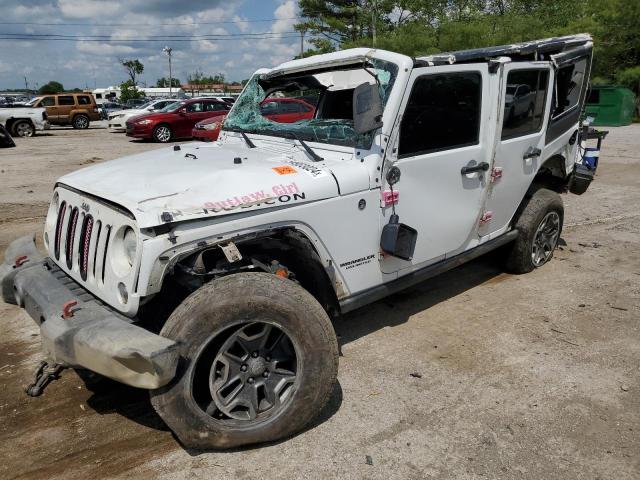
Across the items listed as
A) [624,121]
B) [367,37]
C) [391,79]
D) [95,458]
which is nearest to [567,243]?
[391,79]

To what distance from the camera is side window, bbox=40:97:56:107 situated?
2578 cm

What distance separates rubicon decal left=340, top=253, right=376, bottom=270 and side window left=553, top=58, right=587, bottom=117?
271 centimetres

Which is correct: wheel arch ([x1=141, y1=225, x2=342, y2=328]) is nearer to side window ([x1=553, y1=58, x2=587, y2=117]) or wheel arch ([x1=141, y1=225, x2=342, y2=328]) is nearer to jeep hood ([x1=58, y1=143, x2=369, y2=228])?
jeep hood ([x1=58, y1=143, x2=369, y2=228])

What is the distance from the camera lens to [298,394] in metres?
2.71

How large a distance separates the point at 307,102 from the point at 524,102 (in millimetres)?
1850

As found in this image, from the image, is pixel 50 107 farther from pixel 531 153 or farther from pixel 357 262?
pixel 357 262

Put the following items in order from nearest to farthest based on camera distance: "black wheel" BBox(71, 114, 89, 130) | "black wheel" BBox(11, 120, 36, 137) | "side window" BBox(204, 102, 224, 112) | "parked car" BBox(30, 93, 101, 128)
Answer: "side window" BBox(204, 102, 224, 112) < "black wheel" BBox(11, 120, 36, 137) < "parked car" BBox(30, 93, 101, 128) < "black wheel" BBox(71, 114, 89, 130)

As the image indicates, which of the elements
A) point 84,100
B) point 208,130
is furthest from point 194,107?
point 84,100

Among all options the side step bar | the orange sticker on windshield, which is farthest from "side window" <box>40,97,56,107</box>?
the orange sticker on windshield

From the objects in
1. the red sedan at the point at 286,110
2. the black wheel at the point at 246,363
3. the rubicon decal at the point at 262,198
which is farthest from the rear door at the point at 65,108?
the black wheel at the point at 246,363

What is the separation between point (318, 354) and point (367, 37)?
32.8m

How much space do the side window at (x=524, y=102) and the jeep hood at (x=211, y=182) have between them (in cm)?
169

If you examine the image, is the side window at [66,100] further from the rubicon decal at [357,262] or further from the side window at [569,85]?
the rubicon decal at [357,262]

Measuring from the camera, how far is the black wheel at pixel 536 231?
4824mm
